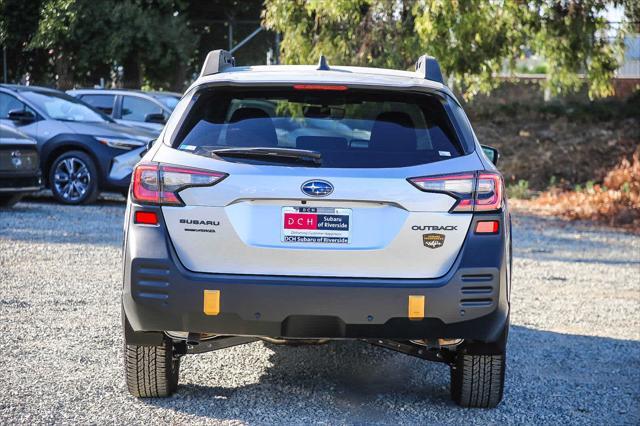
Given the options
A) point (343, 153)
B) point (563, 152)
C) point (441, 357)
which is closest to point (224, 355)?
point (441, 357)

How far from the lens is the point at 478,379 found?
5.80 m

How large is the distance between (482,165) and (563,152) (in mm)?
21122

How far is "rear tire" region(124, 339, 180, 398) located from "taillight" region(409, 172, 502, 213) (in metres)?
1.56

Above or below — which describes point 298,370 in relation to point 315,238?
below

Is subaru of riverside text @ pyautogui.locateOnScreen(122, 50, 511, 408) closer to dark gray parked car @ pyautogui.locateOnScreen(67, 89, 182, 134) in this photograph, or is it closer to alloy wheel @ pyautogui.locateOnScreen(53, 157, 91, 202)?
alloy wheel @ pyautogui.locateOnScreen(53, 157, 91, 202)

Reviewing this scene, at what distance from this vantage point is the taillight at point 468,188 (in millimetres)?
5215

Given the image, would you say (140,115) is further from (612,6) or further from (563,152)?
(563,152)

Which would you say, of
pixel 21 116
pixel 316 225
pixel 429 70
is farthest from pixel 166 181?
pixel 21 116

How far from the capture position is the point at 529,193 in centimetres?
2280

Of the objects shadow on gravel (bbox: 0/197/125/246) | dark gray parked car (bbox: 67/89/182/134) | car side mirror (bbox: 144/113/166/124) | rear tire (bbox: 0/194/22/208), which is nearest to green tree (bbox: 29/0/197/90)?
dark gray parked car (bbox: 67/89/182/134)

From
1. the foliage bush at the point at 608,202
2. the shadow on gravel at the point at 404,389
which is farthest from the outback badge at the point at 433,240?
the foliage bush at the point at 608,202

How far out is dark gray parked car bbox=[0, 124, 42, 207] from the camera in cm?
1442

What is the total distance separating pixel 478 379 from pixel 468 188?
113 centimetres

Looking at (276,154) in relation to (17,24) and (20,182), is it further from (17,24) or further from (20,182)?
(17,24)
